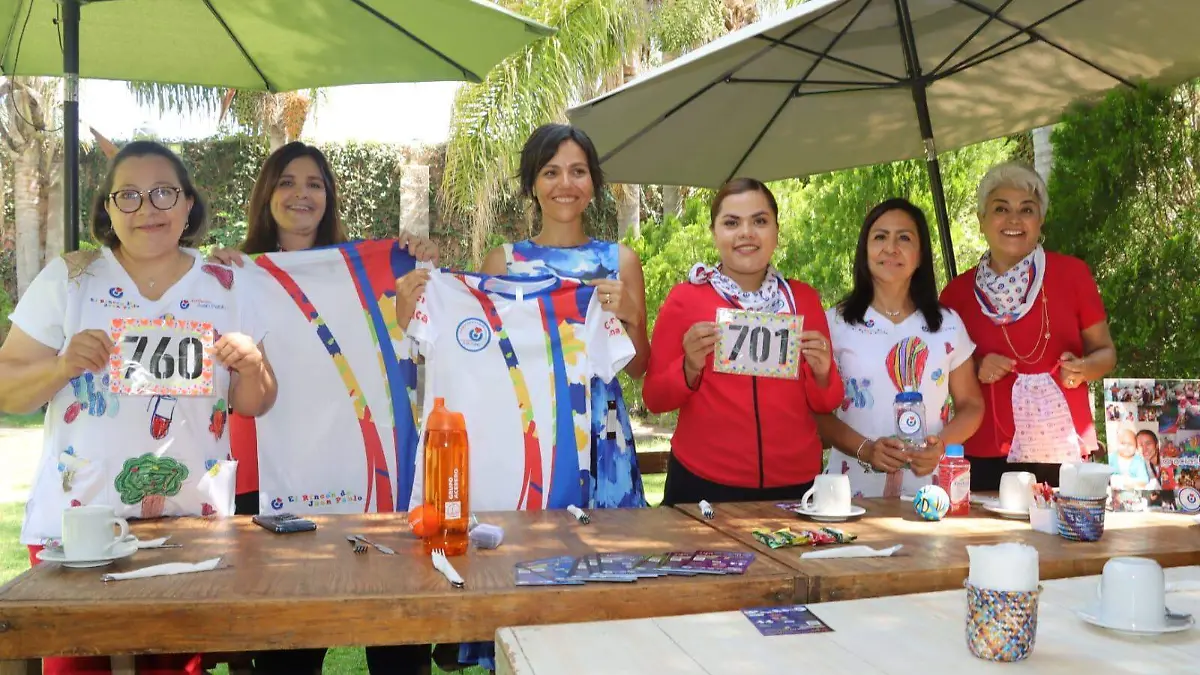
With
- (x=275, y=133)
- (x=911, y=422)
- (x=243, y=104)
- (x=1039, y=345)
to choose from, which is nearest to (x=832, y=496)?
(x=911, y=422)

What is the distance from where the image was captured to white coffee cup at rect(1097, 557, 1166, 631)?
172 cm

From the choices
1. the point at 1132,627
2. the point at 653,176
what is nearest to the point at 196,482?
the point at 1132,627

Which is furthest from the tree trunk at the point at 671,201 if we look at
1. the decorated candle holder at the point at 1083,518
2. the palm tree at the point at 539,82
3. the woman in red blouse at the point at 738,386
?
the decorated candle holder at the point at 1083,518

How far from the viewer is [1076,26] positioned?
4434mm

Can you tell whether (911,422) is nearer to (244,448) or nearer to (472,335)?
(472,335)

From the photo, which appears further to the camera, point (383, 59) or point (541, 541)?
point (383, 59)

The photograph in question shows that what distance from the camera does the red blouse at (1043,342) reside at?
3756mm

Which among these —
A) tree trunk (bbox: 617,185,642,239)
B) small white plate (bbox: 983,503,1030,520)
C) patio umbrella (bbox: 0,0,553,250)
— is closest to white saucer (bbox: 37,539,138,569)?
patio umbrella (bbox: 0,0,553,250)

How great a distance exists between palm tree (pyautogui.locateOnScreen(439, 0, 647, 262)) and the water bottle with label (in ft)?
33.5

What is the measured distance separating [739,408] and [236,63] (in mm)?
3157

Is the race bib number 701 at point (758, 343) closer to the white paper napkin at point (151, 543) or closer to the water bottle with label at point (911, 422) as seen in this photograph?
the water bottle with label at point (911, 422)

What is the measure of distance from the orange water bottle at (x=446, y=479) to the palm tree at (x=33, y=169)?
16355 mm

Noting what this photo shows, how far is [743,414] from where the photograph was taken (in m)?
3.29

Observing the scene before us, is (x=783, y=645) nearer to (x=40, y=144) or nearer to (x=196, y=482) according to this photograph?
(x=196, y=482)
